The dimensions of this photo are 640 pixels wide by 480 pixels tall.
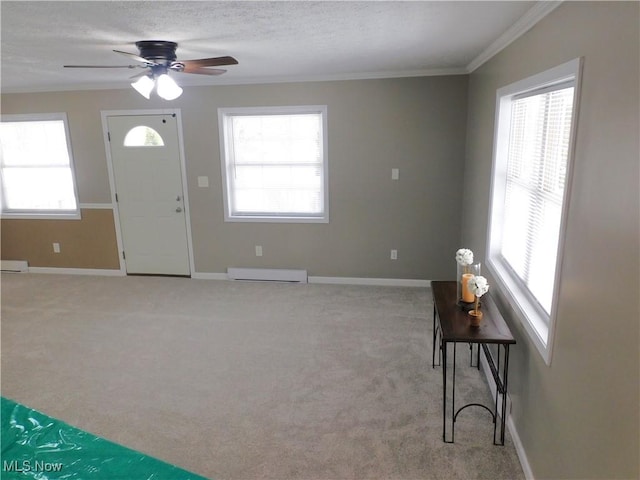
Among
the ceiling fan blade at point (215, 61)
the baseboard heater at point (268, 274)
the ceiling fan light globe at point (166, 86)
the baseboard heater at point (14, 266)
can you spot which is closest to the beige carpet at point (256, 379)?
the baseboard heater at point (268, 274)

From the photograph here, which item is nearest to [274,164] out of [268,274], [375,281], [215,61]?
[268,274]

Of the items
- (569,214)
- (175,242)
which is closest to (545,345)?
(569,214)

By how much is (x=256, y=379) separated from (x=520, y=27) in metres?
2.82

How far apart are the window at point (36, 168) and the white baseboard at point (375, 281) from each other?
323 centimetres

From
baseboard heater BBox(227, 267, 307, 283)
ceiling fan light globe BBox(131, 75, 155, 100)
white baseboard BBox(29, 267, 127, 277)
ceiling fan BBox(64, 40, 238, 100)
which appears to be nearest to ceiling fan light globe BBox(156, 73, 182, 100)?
ceiling fan BBox(64, 40, 238, 100)

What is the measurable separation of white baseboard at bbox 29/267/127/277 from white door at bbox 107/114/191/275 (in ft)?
0.61

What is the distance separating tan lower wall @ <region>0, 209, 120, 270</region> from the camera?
5.36 meters

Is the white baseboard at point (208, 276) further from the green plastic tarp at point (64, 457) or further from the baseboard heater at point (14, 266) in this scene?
the green plastic tarp at point (64, 457)

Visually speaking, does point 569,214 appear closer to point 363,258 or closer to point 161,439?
point 161,439

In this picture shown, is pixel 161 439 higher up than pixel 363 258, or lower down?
lower down

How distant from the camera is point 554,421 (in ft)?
6.20

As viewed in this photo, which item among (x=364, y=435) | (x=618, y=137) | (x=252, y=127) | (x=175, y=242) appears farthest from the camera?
(x=175, y=242)

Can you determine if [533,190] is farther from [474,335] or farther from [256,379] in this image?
[256,379]

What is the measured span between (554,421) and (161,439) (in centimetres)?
212
